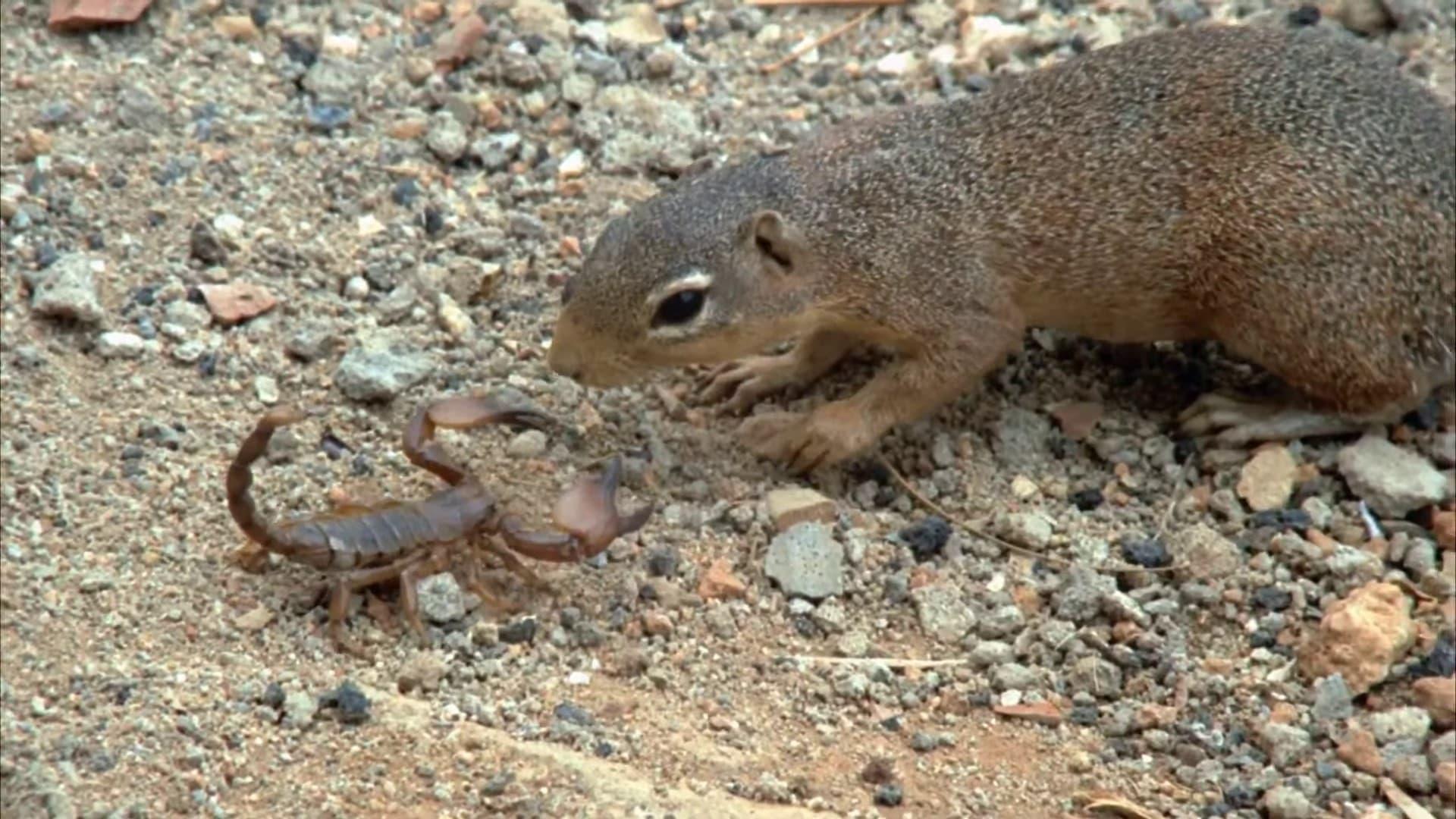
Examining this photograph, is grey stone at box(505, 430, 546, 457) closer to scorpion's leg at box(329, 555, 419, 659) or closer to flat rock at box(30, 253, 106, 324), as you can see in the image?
scorpion's leg at box(329, 555, 419, 659)

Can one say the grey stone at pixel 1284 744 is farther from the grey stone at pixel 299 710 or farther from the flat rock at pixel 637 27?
the flat rock at pixel 637 27

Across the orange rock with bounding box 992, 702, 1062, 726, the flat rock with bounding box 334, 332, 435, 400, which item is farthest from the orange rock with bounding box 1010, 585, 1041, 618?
the flat rock with bounding box 334, 332, 435, 400

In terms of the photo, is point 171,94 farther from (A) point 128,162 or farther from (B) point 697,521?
(B) point 697,521

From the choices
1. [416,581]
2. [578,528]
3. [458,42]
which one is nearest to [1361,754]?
[578,528]

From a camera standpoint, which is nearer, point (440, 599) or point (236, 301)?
point (440, 599)

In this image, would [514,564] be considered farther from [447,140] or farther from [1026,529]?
[447,140]

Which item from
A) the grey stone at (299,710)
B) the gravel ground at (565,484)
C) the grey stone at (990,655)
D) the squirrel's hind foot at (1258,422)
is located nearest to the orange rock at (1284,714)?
the gravel ground at (565,484)
